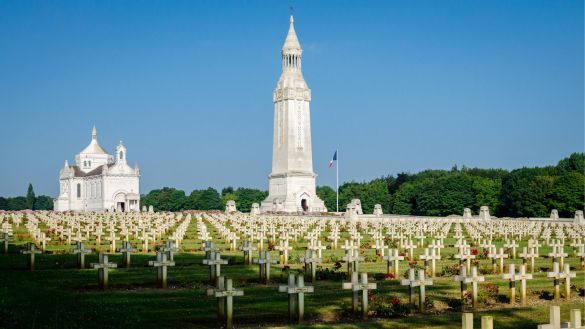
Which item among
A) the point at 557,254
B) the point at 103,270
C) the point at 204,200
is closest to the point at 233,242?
the point at 103,270

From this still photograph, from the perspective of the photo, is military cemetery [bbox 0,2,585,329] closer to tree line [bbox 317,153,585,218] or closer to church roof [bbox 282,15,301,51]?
tree line [bbox 317,153,585,218]

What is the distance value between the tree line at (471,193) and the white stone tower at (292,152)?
537 inches

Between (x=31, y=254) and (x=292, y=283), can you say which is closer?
(x=292, y=283)

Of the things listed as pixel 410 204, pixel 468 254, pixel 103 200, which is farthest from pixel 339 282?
pixel 103 200

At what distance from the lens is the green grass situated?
13.8m

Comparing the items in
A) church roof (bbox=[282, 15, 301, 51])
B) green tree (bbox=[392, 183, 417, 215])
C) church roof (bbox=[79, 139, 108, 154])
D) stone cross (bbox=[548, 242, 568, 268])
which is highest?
church roof (bbox=[282, 15, 301, 51])

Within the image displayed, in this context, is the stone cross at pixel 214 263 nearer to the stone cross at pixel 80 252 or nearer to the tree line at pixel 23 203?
the stone cross at pixel 80 252

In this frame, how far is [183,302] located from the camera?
16.3 m

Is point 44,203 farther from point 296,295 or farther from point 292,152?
point 296,295

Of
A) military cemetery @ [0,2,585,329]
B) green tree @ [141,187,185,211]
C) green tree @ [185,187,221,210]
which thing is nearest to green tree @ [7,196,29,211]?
green tree @ [141,187,185,211]

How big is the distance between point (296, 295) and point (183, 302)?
124 inches

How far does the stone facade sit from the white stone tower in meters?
32.6

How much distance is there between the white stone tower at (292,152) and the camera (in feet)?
310

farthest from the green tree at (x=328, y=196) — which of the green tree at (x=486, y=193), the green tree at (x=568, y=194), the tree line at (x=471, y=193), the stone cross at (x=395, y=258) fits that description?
the stone cross at (x=395, y=258)
